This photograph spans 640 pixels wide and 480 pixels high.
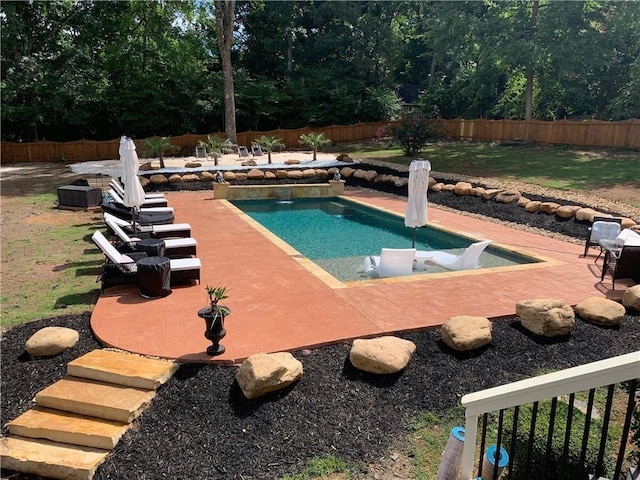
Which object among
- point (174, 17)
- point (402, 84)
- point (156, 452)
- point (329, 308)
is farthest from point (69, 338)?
point (402, 84)

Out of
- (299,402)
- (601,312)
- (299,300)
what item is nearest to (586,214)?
(601,312)

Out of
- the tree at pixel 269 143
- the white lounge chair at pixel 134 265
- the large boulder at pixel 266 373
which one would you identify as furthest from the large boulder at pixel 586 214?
the tree at pixel 269 143

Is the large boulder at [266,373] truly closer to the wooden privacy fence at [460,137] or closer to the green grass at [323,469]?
the green grass at [323,469]

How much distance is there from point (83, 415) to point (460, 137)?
102ft

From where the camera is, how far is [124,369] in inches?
192

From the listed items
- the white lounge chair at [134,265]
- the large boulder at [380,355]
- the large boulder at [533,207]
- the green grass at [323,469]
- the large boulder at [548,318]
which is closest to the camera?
the green grass at [323,469]

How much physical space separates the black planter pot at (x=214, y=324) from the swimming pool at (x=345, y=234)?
378 centimetres

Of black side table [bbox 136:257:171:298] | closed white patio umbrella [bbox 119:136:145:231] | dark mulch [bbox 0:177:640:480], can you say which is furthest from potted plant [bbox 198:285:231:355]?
closed white patio umbrella [bbox 119:136:145:231]

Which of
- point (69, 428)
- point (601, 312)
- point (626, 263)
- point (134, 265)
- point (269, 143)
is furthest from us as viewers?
point (269, 143)

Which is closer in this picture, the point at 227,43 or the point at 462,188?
the point at 462,188

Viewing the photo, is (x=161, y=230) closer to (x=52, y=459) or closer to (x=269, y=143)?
(x=52, y=459)

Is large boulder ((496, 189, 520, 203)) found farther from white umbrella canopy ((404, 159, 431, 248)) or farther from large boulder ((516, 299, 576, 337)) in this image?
large boulder ((516, 299, 576, 337))

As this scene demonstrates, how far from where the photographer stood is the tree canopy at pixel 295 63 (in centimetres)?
2634

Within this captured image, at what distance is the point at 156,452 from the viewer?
4.05 meters
